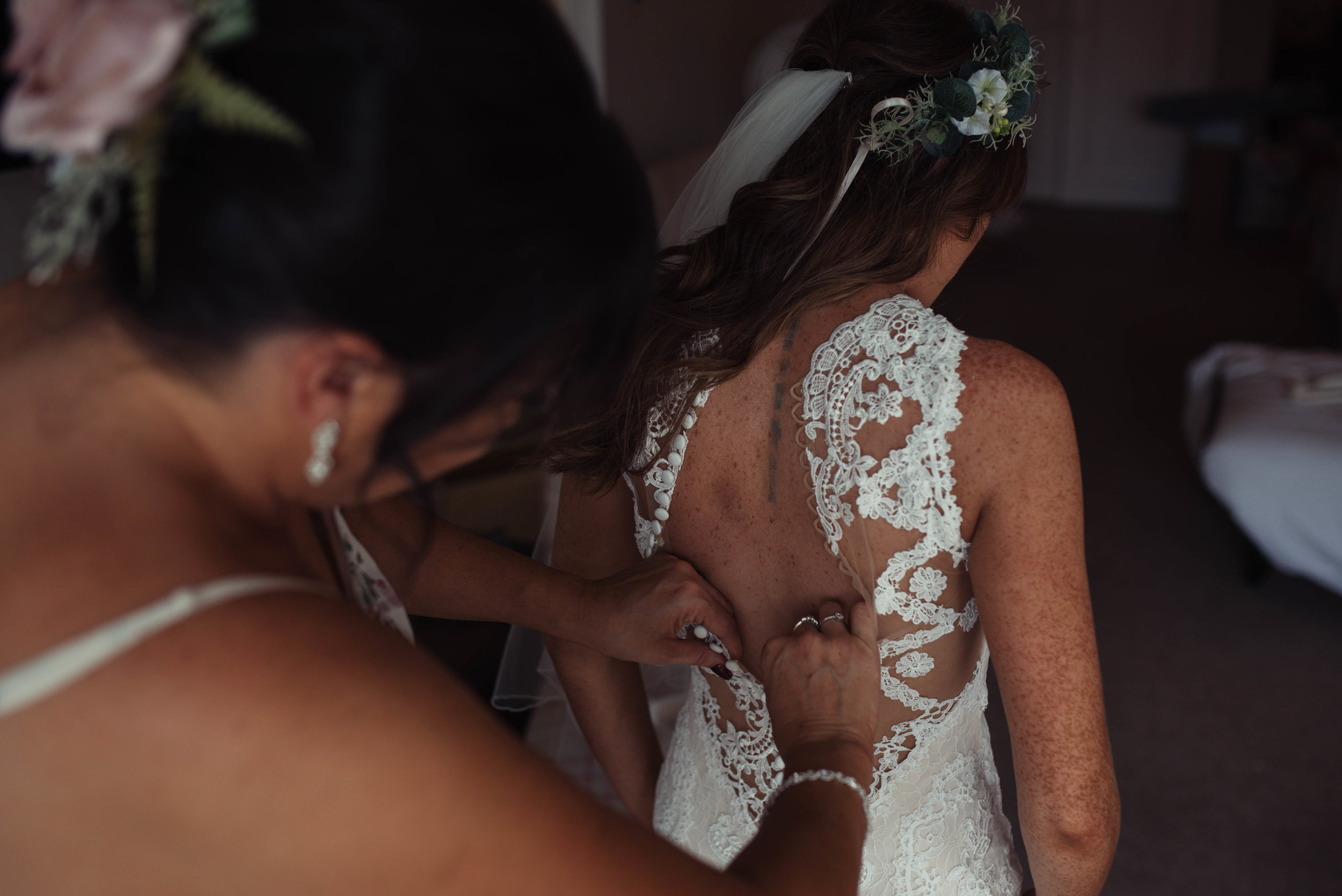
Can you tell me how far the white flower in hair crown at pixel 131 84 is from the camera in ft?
1.90

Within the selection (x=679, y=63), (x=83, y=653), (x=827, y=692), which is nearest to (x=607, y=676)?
(x=827, y=692)

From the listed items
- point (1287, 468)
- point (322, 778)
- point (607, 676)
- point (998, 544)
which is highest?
point (322, 778)

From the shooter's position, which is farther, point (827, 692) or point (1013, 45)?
point (1013, 45)

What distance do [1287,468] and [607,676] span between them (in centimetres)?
260

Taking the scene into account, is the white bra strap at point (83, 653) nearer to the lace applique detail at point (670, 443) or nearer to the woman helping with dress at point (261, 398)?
the woman helping with dress at point (261, 398)

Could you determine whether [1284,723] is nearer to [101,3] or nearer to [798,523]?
[798,523]

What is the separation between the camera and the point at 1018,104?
3.93ft

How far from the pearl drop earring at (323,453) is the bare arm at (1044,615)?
0.68m

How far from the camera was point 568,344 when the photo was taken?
72 cm

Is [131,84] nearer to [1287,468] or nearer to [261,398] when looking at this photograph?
[261,398]

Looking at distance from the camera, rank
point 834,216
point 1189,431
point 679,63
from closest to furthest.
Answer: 1. point 834,216
2. point 1189,431
3. point 679,63

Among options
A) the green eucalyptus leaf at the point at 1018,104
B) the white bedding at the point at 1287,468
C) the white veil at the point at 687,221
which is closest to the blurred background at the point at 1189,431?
the white bedding at the point at 1287,468

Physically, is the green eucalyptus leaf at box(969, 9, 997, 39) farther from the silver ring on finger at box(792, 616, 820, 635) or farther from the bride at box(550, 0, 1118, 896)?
the silver ring on finger at box(792, 616, 820, 635)

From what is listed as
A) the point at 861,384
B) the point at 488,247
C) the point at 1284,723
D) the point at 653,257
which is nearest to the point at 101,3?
the point at 488,247
